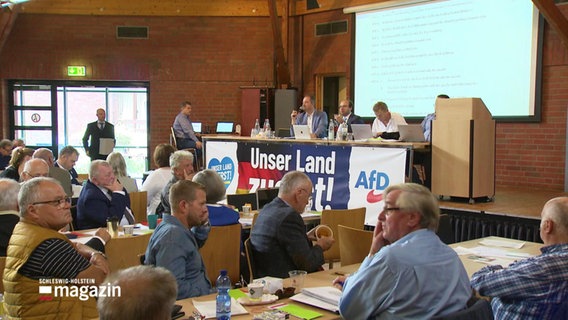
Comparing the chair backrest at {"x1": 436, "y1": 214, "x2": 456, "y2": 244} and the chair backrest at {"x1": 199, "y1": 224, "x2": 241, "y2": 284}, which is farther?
the chair backrest at {"x1": 436, "y1": 214, "x2": 456, "y2": 244}

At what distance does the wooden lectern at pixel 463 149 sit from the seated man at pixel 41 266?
487cm

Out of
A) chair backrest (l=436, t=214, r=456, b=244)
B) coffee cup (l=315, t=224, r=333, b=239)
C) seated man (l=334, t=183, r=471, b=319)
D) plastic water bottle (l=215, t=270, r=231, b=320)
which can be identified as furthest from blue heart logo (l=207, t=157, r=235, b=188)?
seated man (l=334, t=183, r=471, b=319)

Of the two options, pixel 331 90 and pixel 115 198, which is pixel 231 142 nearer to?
pixel 115 198

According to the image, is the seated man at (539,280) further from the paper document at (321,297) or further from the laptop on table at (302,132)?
the laptop on table at (302,132)

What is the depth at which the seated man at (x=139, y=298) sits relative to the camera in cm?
148

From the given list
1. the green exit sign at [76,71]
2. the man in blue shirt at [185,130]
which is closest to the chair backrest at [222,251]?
the man in blue shirt at [185,130]

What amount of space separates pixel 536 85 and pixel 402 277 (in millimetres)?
7798

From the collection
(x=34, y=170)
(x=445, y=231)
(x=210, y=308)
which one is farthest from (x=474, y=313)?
(x=34, y=170)

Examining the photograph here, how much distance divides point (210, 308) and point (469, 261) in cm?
191

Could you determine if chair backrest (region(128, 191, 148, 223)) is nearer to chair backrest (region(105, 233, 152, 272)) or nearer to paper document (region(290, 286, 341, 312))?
chair backrest (region(105, 233, 152, 272))

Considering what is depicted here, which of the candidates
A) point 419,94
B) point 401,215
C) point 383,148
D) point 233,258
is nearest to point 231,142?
point 383,148

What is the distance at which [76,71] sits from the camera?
42.5ft

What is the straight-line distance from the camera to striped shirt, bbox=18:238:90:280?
2693mm

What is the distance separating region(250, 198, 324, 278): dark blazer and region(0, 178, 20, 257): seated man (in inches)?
60.1
